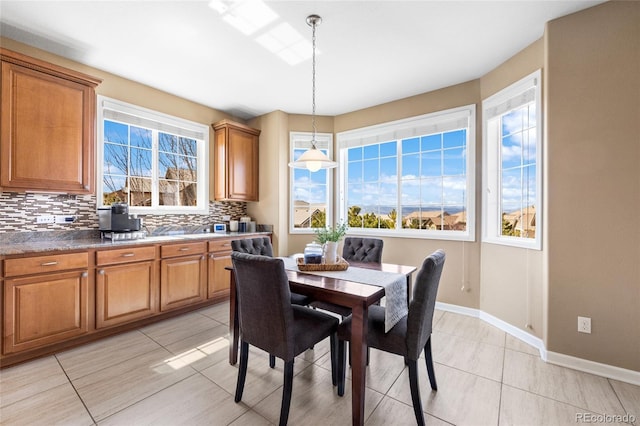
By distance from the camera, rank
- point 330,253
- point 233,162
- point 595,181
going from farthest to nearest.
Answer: point 233,162
point 330,253
point 595,181

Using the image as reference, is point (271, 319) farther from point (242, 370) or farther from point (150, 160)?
point (150, 160)

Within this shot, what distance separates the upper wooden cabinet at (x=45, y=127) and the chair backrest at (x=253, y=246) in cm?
163

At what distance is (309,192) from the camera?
4492 mm

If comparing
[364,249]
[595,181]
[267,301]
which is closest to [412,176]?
[364,249]

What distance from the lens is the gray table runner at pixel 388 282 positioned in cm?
176

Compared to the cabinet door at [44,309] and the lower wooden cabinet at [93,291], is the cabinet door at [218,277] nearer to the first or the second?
the lower wooden cabinet at [93,291]

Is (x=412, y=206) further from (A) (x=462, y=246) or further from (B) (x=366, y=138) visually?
(B) (x=366, y=138)

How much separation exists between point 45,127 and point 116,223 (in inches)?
40.8

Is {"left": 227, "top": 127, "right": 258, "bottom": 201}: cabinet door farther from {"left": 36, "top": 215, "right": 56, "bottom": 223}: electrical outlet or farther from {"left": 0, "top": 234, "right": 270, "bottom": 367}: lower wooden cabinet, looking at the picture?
{"left": 36, "top": 215, "right": 56, "bottom": 223}: electrical outlet

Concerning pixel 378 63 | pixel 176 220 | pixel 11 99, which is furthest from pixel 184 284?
pixel 378 63

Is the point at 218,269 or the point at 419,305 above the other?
the point at 419,305

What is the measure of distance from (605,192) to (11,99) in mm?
4857

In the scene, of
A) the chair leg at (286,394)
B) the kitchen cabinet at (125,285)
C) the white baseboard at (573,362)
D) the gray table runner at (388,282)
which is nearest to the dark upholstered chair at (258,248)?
the gray table runner at (388,282)

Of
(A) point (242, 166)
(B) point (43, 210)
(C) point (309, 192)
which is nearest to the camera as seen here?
(B) point (43, 210)
